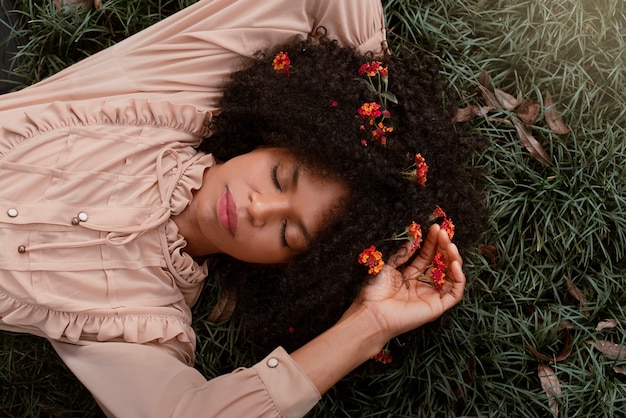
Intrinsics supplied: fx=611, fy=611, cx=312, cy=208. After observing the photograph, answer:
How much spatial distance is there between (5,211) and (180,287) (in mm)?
799

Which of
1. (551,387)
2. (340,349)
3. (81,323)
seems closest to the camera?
(340,349)

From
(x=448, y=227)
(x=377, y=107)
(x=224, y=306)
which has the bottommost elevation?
(x=224, y=306)

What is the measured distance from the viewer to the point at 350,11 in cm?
270

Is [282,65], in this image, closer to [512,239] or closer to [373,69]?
[373,69]

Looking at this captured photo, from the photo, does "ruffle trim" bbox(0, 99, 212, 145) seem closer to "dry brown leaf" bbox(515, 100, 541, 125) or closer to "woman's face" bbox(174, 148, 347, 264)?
"woman's face" bbox(174, 148, 347, 264)

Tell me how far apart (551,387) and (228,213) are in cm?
182

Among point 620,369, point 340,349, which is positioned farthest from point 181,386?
point 620,369

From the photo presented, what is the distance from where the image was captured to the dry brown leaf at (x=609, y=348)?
305 cm

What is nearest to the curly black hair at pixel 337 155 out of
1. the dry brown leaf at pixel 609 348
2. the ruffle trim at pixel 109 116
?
the ruffle trim at pixel 109 116

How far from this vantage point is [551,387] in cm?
299

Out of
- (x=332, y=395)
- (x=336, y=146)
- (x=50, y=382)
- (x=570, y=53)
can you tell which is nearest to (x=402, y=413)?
(x=332, y=395)

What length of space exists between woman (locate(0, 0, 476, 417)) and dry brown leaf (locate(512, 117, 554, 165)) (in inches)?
26.7

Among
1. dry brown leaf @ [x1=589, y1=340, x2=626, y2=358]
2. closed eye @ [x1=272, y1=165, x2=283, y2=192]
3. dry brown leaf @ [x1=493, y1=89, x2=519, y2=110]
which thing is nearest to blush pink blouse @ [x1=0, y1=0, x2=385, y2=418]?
closed eye @ [x1=272, y1=165, x2=283, y2=192]

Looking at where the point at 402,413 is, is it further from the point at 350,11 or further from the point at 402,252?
the point at 350,11
